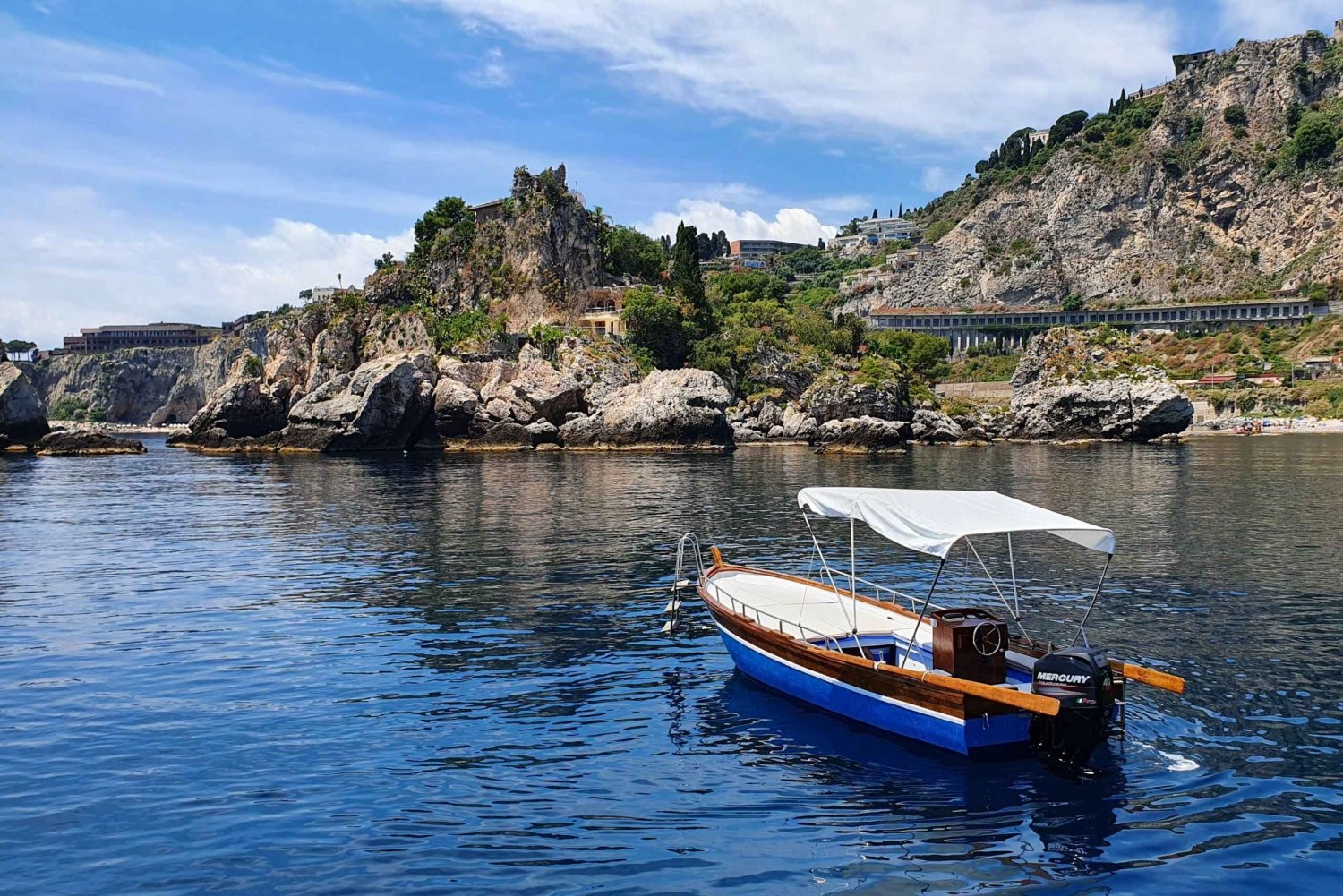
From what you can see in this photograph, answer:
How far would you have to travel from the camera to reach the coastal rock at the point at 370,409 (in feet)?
314

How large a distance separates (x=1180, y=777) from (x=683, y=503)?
3485cm

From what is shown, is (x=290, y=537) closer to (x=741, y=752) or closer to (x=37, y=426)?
(x=741, y=752)

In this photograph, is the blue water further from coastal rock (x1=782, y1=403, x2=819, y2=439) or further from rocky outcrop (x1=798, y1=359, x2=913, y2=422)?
coastal rock (x1=782, y1=403, x2=819, y2=439)

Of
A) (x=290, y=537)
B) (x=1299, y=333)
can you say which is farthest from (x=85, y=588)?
(x=1299, y=333)

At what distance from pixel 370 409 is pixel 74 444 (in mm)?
32970

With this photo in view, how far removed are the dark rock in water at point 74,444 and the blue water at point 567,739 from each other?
240 ft

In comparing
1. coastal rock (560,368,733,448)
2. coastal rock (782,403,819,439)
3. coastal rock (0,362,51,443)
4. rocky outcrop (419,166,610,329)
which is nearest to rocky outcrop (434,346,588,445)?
coastal rock (560,368,733,448)

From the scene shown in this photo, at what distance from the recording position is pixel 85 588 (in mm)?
30078

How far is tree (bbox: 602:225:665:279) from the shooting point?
127375 mm

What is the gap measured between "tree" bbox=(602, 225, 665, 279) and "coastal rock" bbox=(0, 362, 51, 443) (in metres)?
65.8

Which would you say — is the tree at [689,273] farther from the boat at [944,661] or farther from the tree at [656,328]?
the boat at [944,661]

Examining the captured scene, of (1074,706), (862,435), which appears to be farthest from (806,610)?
(862,435)

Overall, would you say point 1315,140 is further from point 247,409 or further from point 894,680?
point 894,680

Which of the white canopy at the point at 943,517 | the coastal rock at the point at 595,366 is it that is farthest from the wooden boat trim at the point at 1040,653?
the coastal rock at the point at 595,366
